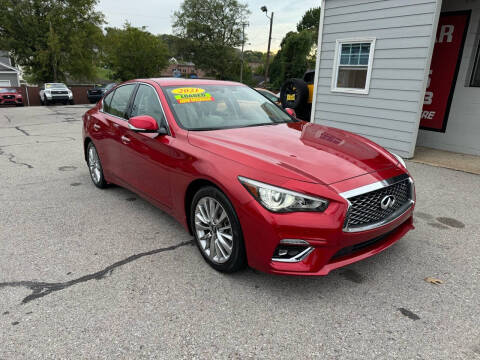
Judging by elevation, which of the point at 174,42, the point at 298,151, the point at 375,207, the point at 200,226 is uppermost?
the point at 174,42

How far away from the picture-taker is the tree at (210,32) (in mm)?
55406

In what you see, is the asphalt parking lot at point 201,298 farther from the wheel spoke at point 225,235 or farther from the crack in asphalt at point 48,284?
the wheel spoke at point 225,235

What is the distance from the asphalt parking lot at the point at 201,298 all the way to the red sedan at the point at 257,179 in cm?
33

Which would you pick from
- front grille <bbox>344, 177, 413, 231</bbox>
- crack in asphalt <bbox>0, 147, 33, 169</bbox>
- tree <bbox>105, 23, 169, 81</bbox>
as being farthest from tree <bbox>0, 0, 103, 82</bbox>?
front grille <bbox>344, 177, 413, 231</bbox>

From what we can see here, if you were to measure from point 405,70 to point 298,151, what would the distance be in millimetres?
5356

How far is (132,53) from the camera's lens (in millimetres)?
45406

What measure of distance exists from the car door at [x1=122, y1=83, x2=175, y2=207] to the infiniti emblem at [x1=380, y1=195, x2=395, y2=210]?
181 cm

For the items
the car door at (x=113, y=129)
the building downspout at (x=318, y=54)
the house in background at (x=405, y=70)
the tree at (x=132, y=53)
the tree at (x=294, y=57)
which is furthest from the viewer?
the tree at (x=132, y=53)

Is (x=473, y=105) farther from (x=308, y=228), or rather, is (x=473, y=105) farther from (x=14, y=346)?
(x=14, y=346)

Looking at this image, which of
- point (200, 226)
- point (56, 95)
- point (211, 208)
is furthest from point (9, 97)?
point (211, 208)

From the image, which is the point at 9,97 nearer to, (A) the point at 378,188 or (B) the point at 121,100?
(B) the point at 121,100

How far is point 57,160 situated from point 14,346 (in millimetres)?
5418

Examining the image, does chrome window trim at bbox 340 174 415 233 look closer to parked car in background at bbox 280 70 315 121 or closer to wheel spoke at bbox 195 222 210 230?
wheel spoke at bbox 195 222 210 230

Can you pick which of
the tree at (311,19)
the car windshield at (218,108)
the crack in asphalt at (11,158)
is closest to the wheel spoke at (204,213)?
the car windshield at (218,108)
